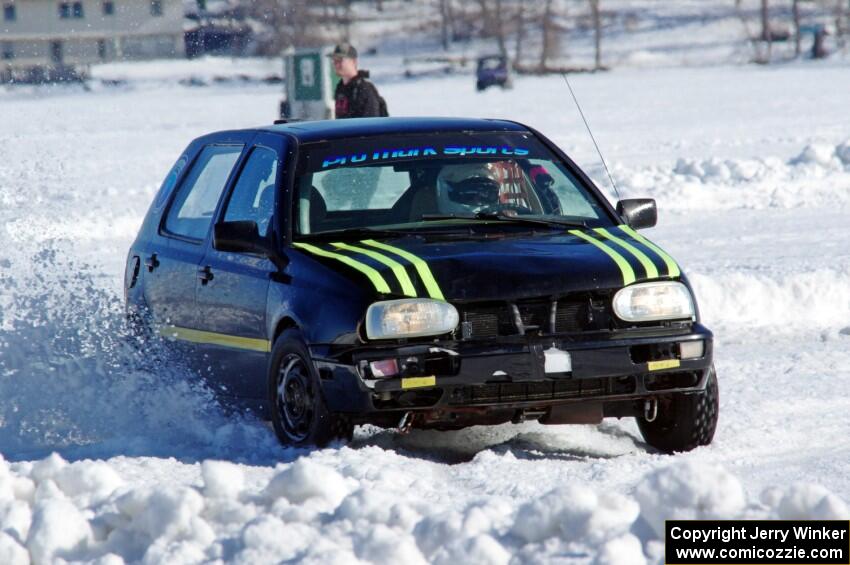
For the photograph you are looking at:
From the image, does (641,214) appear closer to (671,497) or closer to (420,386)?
(420,386)

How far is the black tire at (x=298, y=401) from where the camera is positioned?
5.73m

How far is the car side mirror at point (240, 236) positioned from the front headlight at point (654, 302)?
1496 millimetres

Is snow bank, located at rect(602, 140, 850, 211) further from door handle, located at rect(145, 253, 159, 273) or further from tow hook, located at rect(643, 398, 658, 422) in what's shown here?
tow hook, located at rect(643, 398, 658, 422)

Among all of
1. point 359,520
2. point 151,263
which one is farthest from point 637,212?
point 359,520

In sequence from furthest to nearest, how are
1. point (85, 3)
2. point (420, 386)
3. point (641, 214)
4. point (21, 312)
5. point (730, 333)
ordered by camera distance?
point (85, 3), point (730, 333), point (21, 312), point (641, 214), point (420, 386)

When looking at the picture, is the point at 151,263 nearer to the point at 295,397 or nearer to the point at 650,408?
the point at 295,397

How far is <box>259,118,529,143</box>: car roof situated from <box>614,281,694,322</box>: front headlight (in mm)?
1375

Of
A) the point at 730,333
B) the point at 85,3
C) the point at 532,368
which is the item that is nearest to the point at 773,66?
the point at 85,3

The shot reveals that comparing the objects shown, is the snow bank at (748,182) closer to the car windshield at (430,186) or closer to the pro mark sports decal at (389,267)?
the car windshield at (430,186)

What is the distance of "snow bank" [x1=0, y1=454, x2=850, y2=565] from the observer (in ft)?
12.8

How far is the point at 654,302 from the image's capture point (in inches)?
227

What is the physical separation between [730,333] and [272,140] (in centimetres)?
358

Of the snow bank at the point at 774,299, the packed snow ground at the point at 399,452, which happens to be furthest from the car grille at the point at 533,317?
the snow bank at the point at 774,299

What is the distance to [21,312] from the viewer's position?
8.09 m
